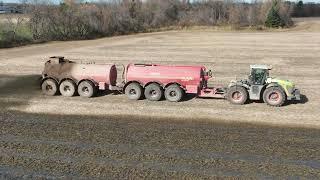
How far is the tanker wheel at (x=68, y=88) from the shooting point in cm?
2073

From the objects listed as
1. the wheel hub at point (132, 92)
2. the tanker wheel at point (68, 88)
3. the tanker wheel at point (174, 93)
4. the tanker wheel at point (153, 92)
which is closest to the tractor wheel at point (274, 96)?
the tanker wheel at point (174, 93)

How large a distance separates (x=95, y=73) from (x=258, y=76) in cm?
722

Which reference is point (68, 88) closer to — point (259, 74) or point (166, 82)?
point (166, 82)

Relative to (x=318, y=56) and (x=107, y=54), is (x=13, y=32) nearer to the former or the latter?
(x=107, y=54)

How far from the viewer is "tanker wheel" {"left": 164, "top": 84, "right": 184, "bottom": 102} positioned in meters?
19.7

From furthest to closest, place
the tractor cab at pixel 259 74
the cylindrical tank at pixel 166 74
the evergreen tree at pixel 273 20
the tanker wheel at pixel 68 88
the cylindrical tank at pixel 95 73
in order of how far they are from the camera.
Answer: the evergreen tree at pixel 273 20
the tanker wheel at pixel 68 88
the cylindrical tank at pixel 95 73
the cylindrical tank at pixel 166 74
the tractor cab at pixel 259 74

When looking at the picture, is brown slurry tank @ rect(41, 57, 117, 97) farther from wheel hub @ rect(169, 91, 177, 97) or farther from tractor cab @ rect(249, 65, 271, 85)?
tractor cab @ rect(249, 65, 271, 85)

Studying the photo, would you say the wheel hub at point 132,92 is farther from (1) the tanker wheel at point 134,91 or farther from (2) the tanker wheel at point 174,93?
(2) the tanker wheel at point 174,93

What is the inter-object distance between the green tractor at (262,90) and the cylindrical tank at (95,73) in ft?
17.5

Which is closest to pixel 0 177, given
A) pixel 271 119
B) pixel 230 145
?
pixel 230 145

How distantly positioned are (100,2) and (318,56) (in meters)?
48.5

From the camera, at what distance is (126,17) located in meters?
68.5

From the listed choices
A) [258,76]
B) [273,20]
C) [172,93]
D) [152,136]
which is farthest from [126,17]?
[152,136]

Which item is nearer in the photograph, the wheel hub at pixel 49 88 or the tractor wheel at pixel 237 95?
the tractor wheel at pixel 237 95
